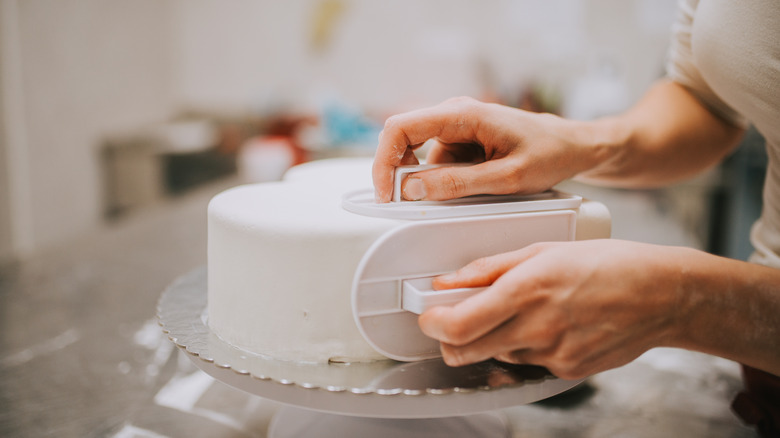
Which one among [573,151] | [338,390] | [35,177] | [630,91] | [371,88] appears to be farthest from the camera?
[371,88]

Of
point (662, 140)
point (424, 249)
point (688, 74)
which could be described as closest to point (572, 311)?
point (424, 249)

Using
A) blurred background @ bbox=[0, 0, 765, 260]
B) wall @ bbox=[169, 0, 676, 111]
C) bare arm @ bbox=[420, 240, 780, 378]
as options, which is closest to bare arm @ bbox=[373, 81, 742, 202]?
bare arm @ bbox=[420, 240, 780, 378]

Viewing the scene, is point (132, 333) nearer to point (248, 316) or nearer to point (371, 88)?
point (248, 316)

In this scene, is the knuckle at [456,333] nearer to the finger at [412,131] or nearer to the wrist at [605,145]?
the finger at [412,131]

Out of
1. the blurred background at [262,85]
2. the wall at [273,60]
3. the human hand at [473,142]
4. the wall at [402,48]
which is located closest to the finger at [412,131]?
the human hand at [473,142]

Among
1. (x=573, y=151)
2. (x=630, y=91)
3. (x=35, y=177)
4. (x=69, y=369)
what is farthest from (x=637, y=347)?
(x=630, y=91)

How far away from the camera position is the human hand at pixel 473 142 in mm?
514

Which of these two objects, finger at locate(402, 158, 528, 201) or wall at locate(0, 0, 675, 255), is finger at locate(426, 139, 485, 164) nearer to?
finger at locate(402, 158, 528, 201)

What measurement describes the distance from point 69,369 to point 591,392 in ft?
2.38

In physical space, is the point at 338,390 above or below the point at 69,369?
above

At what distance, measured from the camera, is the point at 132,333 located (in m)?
0.87

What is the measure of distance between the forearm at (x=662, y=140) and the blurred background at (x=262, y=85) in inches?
47.6

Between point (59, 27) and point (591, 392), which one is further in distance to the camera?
point (59, 27)

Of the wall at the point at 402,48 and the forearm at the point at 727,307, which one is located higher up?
the wall at the point at 402,48
